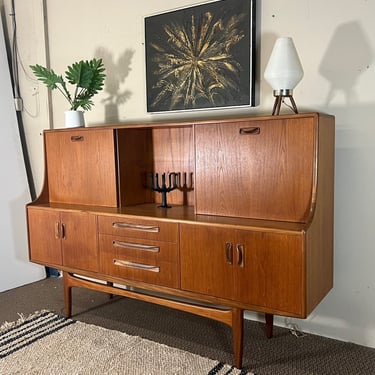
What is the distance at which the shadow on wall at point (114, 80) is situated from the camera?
270 cm

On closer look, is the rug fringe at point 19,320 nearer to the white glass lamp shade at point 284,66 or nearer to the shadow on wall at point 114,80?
the shadow on wall at point 114,80

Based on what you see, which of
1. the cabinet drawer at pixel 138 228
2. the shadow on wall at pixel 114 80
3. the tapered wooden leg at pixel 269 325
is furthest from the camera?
the shadow on wall at pixel 114 80

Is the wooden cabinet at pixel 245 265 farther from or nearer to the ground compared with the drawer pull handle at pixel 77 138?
nearer to the ground

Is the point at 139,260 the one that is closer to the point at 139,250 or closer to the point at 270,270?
the point at 139,250

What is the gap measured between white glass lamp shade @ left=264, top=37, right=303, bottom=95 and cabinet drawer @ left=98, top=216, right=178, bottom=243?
835 mm

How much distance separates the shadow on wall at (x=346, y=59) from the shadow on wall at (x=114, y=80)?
1.28m

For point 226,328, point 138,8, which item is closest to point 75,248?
point 226,328

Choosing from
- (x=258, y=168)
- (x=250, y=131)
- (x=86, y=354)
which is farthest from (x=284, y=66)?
(x=86, y=354)

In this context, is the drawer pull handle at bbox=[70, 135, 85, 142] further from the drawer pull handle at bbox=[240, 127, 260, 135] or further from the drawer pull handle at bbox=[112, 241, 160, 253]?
the drawer pull handle at bbox=[240, 127, 260, 135]

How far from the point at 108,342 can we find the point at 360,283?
4.41 ft

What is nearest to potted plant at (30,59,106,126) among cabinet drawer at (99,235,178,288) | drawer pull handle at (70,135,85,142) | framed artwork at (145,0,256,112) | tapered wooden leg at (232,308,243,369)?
drawer pull handle at (70,135,85,142)

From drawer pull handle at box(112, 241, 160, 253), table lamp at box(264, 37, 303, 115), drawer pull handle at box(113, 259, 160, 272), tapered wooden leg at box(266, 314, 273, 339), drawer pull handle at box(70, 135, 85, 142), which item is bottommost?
tapered wooden leg at box(266, 314, 273, 339)

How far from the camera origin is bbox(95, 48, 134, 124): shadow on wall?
8.87 ft

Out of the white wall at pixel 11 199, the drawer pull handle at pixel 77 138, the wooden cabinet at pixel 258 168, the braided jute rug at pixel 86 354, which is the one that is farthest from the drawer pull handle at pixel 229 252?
the white wall at pixel 11 199
